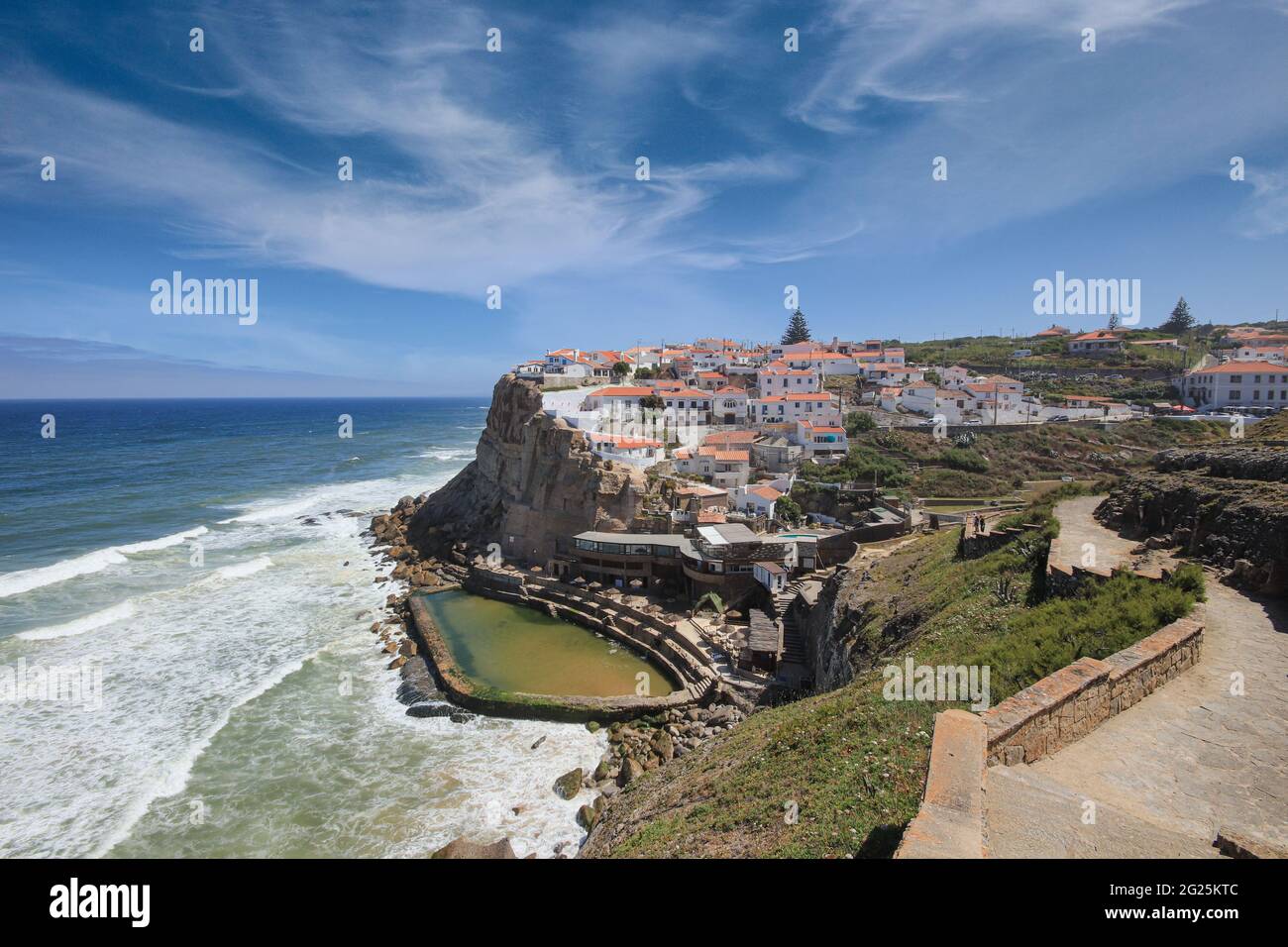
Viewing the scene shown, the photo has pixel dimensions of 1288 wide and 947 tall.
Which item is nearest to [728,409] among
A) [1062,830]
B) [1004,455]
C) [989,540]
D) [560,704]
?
[1004,455]

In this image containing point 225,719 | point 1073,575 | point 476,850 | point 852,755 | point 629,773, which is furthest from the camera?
point 225,719

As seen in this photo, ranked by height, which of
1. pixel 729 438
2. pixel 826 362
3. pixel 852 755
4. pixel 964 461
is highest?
pixel 826 362

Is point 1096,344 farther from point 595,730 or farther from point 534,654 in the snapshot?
point 595,730

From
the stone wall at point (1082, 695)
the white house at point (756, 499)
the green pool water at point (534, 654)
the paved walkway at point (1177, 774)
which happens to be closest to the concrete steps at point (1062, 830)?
the paved walkway at point (1177, 774)

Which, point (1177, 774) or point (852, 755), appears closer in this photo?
point (1177, 774)

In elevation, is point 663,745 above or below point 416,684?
below

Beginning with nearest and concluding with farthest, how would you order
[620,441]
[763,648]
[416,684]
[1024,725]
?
1. [1024,725]
2. [763,648]
3. [416,684]
4. [620,441]

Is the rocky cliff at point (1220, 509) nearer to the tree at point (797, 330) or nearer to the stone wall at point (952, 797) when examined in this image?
the stone wall at point (952, 797)

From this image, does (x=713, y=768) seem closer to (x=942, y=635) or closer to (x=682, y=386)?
(x=942, y=635)
